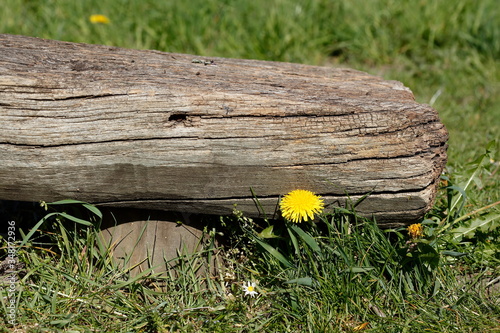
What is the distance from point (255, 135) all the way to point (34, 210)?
153 centimetres

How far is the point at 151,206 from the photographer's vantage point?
2.33 metres

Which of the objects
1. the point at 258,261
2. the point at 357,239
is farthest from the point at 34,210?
the point at 357,239

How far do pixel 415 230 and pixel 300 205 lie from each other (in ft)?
1.94

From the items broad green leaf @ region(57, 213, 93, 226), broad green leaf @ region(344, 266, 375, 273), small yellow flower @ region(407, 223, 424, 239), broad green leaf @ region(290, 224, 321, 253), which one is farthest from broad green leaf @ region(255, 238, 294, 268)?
broad green leaf @ region(57, 213, 93, 226)

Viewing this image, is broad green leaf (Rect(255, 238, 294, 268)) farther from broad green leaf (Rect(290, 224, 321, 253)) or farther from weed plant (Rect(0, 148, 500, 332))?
broad green leaf (Rect(290, 224, 321, 253))

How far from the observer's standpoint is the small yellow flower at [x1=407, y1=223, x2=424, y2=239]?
95.5 inches

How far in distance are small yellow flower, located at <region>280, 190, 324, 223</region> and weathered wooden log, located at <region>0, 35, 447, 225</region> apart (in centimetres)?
5

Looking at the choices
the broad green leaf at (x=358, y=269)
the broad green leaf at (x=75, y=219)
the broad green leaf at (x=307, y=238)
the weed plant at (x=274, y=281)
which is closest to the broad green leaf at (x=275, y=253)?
the weed plant at (x=274, y=281)

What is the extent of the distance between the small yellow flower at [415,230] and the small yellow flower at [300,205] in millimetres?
466

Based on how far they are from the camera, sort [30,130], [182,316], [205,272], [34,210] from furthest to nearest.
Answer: [34,210], [205,272], [182,316], [30,130]

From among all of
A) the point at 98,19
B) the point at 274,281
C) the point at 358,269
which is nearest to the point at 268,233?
the point at 274,281

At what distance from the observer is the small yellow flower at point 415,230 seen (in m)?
2.43

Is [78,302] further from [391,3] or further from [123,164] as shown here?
[391,3]

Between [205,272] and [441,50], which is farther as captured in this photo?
[441,50]
